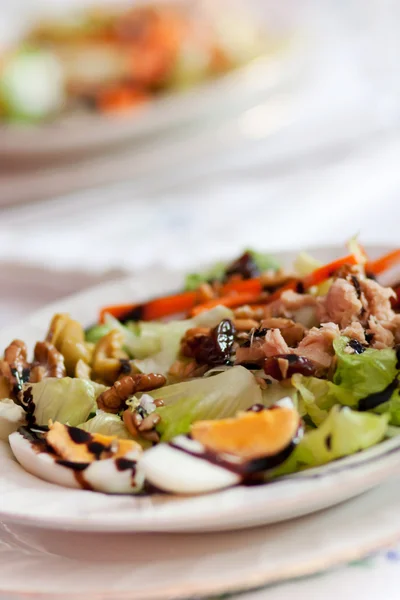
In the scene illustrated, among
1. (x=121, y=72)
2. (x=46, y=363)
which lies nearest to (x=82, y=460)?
(x=46, y=363)

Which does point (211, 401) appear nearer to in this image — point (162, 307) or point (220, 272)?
point (162, 307)

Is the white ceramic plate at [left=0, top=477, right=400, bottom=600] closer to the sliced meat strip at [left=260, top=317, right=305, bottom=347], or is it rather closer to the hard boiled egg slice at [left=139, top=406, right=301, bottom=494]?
the hard boiled egg slice at [left=139, top=406, right=301, bottom=494]

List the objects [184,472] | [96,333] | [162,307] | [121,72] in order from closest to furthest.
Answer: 1. [184,472]
2. [96,333]
3. [162,307]
4. [121,72]

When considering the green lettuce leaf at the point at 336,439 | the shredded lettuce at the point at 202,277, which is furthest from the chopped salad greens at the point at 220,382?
the shredded lettuce at the point at 202,277

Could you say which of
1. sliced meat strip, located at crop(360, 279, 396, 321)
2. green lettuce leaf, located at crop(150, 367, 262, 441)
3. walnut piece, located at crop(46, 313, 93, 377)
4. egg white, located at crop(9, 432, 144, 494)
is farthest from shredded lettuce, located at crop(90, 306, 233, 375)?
egg white, located at crop(9, 432, 144, 494)

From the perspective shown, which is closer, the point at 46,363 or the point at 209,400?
the point at 209,400

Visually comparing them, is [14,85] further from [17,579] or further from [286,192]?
[17,579]

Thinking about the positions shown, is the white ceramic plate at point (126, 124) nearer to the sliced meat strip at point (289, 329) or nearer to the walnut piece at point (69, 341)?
the walnut piece at point (69, 341)
